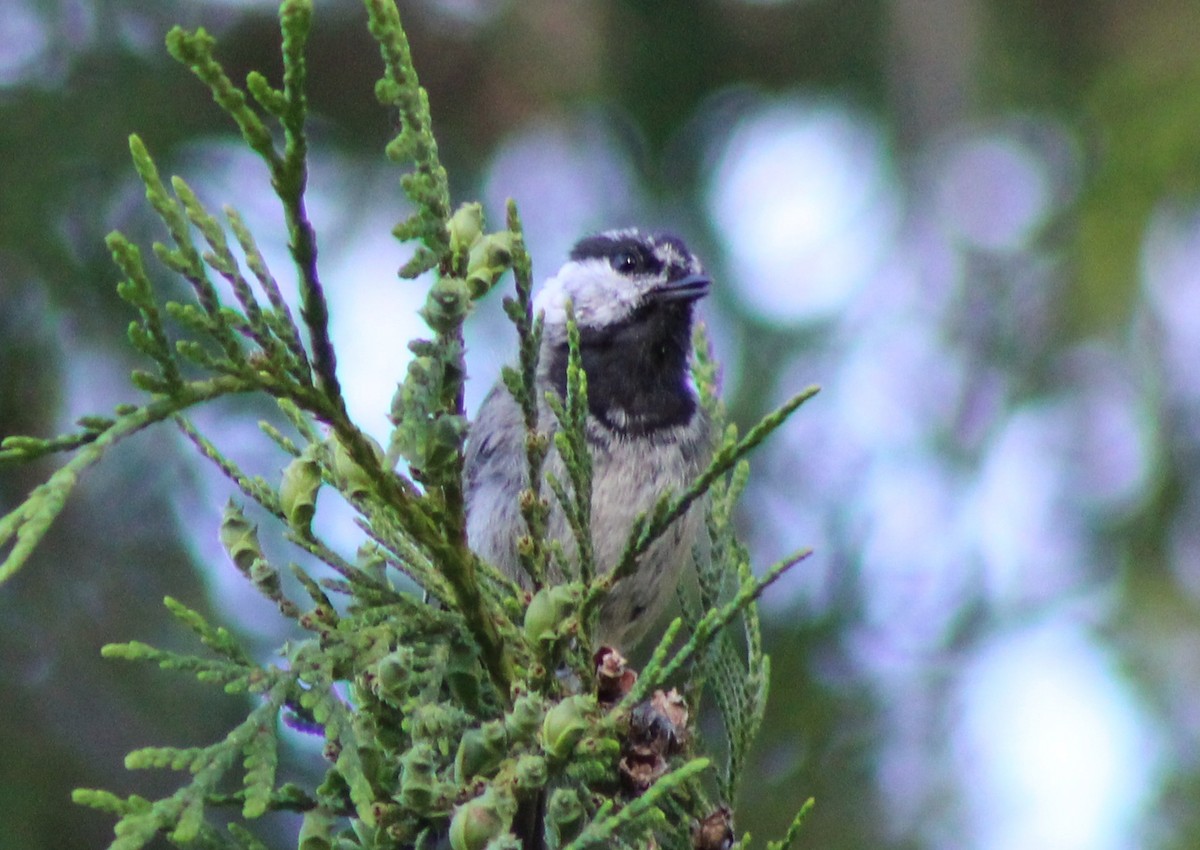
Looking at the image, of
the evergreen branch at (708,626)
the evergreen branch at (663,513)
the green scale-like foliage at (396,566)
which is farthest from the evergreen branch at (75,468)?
the evergreen branch at (708,626)

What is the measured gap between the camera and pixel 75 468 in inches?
57.4

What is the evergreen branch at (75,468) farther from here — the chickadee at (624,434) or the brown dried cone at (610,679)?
the chickadee at (624,434)

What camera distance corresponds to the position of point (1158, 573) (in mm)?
4809

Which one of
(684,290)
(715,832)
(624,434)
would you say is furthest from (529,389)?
(684,290)

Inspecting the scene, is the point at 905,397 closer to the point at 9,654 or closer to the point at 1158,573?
the point at 1158,573

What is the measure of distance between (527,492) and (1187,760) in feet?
11.6

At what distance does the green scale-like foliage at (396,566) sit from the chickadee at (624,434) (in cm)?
104

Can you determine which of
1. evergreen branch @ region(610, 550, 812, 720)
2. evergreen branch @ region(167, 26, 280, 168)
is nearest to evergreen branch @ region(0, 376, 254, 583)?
evergreen branch @ region(167, 26, 280, 168)

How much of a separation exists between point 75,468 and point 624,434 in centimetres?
187

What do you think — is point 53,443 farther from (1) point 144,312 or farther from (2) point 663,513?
(2) point 663,513

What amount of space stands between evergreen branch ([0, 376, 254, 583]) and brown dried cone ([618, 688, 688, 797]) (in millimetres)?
867

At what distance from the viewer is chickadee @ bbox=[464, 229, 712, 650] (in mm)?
3143

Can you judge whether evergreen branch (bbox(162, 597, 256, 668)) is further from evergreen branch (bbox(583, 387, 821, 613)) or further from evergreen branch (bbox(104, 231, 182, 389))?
evergreen branch (bbox(583, 387, 821, 613))

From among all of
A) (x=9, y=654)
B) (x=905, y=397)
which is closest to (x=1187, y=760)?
(x=905, y=397)
